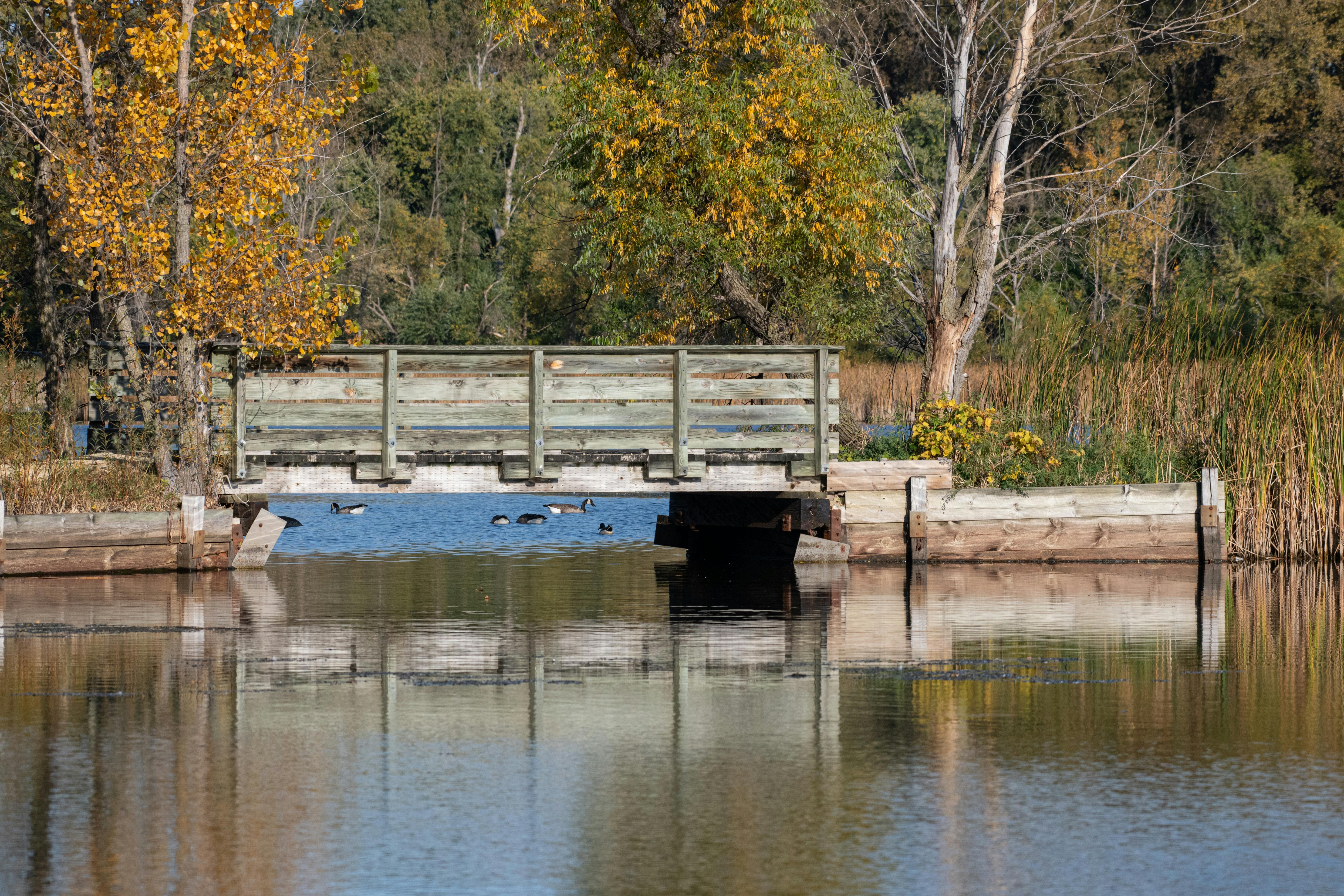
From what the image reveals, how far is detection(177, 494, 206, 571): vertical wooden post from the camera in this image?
18.9 m

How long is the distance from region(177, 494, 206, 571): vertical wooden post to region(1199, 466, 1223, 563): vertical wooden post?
38.7 feet

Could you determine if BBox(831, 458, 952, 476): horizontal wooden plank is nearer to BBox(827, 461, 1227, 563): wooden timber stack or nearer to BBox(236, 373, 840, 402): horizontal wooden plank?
BBox(827, 461, 1227, 563): wooden timber stack

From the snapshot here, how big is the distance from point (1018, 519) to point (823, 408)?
283 cm

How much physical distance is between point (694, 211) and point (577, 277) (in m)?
44.9

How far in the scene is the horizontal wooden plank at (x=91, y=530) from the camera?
1836 cm

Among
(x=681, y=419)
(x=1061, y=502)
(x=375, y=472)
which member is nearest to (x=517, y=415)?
(x=375, y=472)

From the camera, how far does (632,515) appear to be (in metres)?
30.1

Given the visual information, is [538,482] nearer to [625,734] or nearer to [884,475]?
[884,475]

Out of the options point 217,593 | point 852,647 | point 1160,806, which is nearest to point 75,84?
point 217,593

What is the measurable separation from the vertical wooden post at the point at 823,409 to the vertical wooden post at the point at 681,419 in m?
1.57

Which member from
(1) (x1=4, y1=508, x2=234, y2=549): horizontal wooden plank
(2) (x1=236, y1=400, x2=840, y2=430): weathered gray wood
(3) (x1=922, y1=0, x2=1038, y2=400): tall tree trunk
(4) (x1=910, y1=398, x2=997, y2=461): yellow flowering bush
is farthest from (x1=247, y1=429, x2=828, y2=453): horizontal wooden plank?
(3) (x1=922, y1=0, x2=1038, y2=400): tall tree trunk

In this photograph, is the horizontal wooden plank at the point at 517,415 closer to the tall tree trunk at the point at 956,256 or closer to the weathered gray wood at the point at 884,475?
the weathered gray wood at the point at 884,475

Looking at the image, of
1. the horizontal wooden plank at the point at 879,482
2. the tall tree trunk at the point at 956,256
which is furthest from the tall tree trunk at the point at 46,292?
the tall tree trunk at the point at 956,256

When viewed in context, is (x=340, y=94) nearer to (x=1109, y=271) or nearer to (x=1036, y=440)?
(x=1036, y=440)
